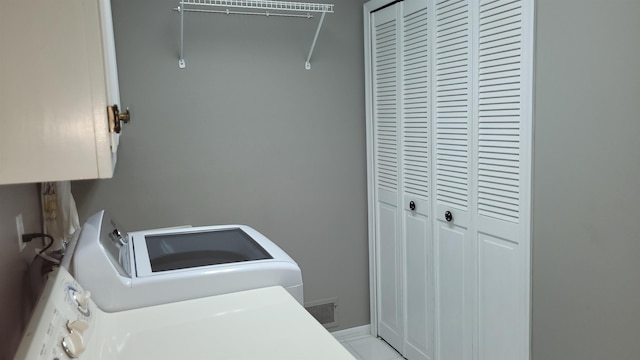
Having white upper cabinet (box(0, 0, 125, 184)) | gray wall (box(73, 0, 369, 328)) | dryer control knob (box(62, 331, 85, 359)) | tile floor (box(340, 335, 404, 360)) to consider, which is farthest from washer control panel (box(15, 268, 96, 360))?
tile floor (box(340, 335, 404, 360))

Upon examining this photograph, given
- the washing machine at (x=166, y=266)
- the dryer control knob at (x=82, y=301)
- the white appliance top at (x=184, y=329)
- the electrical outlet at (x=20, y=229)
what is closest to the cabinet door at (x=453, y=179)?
the washing machine at (x=166, y=266)

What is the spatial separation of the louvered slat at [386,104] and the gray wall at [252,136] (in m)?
0.14

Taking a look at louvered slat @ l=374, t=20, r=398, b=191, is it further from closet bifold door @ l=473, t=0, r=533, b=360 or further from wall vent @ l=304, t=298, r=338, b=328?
wall vent @ l=304, t=298, r=338, b=328

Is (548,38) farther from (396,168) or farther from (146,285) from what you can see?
(146,285)

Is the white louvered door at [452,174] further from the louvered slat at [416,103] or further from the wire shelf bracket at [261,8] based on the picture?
the wire shelf bracket at [261,8]

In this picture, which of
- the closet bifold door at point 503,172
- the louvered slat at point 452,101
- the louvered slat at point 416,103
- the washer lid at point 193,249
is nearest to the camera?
the washer lid at point 193,249

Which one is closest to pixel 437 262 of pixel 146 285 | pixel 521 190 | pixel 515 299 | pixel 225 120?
pixel 515 299

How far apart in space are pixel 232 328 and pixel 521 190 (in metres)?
1.25

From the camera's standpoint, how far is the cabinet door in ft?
7.27

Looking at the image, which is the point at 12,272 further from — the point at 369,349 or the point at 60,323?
the point at 369,349

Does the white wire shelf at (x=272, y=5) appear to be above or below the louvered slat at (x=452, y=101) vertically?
above

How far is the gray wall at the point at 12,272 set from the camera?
123 cm

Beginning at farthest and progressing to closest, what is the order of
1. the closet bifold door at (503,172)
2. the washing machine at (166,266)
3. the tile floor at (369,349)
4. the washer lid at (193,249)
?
1. the tile floor at (369,349)
2. the closet bifold door at (503,172)
3. the washer lid at (193,249)
4. the washing machine at (166,266)

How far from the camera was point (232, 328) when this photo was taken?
1.28 m
